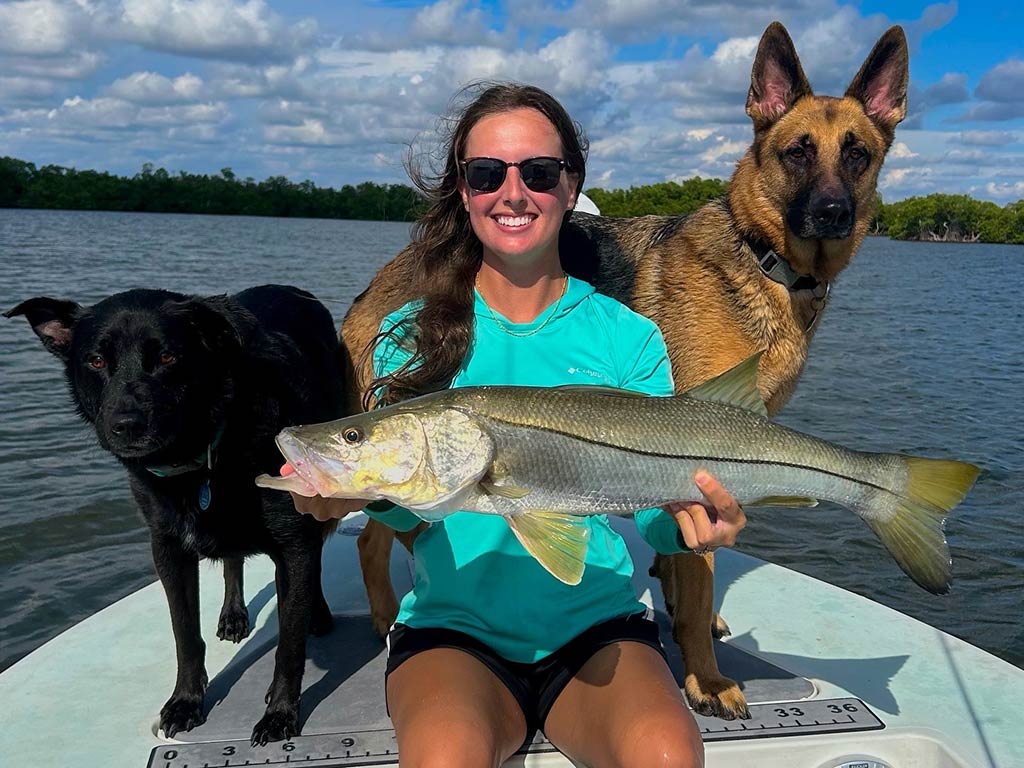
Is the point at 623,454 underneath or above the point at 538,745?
above

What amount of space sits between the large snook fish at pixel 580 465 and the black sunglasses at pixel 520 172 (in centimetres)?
116

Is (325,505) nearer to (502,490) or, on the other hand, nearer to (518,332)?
(502,490)

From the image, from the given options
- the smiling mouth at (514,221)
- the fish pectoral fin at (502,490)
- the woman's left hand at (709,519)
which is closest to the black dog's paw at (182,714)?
the fish pectoral fin at (502,490)

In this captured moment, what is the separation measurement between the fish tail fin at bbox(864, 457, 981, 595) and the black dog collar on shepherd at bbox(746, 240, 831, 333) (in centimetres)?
222

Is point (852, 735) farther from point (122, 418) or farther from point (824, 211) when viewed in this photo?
point (122, 418)

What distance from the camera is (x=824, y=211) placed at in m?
4.93

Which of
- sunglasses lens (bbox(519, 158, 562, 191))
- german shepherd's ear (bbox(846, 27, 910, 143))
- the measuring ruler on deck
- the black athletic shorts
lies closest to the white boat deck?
the measuring ruler on deck

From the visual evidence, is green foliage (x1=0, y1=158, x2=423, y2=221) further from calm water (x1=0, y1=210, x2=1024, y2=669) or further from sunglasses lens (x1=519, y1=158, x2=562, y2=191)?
sunglasses lens (x1=519, y1=158, x2=562, y2=191)

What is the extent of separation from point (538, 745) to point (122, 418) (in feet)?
7.24

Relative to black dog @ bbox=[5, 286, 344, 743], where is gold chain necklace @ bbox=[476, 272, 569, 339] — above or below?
above

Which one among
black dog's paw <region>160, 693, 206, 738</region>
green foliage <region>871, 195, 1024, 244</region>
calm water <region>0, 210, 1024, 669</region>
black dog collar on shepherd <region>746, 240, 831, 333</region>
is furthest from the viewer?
green foliage <region>871, 195, 1024, 244</region>

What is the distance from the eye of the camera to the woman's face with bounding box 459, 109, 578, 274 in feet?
11.7

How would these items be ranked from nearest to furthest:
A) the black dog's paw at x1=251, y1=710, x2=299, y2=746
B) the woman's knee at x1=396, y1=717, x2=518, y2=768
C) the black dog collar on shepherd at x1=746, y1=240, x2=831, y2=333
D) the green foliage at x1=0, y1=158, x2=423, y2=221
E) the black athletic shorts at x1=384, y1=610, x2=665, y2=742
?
the woman's knee at x1=396, y1=717, x2=518, y2=768 → the black athletic shorts at x1=384, y1=610, x2=665, y2=742 → the black dog's paw at x1=251, y1=710, x2=299, y2=746 → the black dog collar on shepherd at x1=746, y1=240, x2=831, y2=333 → the green foliage at x1=0, y1=158, x2=423, y2=221

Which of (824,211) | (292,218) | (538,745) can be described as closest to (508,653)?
(538,745)
